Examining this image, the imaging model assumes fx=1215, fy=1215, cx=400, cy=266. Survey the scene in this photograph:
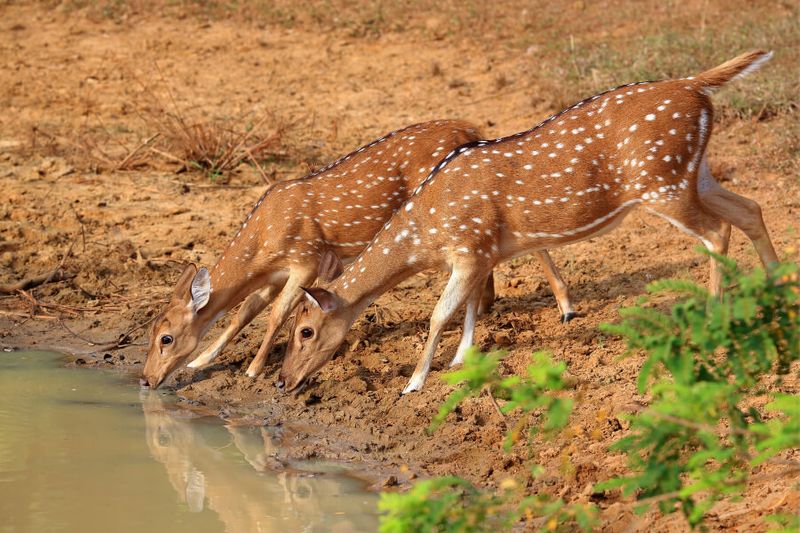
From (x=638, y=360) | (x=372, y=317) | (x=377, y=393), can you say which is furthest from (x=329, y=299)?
(x=638, y=360)

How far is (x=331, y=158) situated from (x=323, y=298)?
14.7 feet

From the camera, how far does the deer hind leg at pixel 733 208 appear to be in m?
8.38

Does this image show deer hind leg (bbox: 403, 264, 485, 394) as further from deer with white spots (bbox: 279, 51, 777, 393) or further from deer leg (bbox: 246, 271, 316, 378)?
deer leg (bbox: 246, 271, 316, 378)

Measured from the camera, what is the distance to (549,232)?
8109 millimetres

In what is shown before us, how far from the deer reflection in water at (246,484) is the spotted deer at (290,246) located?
0.76 metres

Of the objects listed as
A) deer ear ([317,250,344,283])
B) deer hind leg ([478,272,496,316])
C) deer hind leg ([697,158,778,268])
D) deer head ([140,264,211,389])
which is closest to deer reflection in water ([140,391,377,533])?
deer head ([140,264,211,389])

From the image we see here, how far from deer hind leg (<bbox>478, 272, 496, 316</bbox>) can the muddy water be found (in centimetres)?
220

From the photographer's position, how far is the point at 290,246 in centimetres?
891

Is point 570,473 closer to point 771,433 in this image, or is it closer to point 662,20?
point 771,433

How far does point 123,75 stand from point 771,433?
37.3 feet

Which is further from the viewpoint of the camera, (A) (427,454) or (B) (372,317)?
(B) (372,317)

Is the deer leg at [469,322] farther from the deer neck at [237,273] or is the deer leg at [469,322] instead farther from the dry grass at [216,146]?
the dry grass at [216,146]

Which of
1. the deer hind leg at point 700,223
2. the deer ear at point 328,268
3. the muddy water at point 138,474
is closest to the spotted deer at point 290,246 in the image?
the deer ear at point 328,268

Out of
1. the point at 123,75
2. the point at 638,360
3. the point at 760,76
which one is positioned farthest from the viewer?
the point at 123,75
